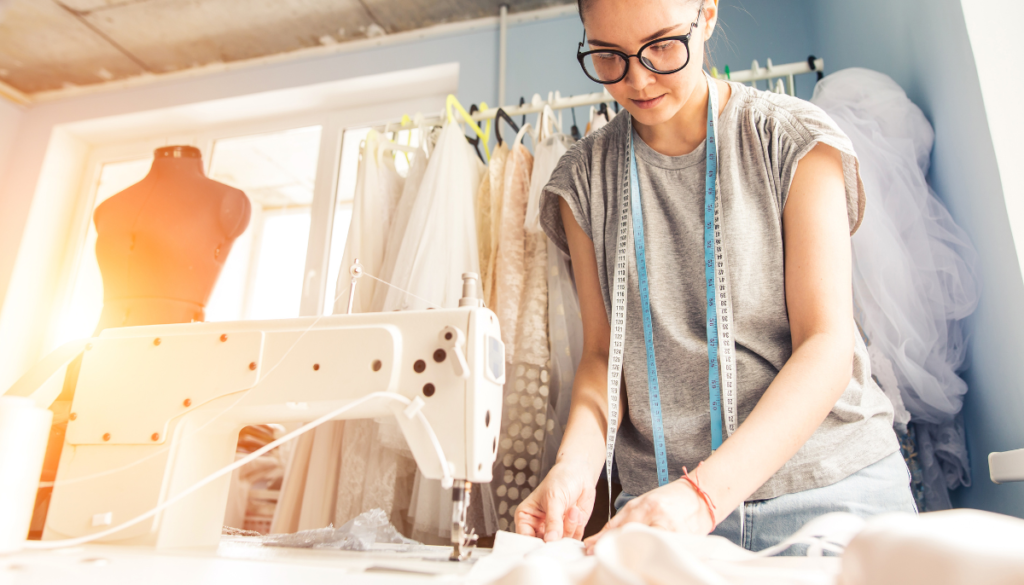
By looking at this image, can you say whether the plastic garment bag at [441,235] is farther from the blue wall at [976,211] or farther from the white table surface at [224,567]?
the blue wall at [976,211]

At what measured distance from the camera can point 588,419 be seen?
100 centimetres

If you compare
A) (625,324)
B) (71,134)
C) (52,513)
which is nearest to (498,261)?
(625,324)

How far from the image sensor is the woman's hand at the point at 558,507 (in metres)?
0.78

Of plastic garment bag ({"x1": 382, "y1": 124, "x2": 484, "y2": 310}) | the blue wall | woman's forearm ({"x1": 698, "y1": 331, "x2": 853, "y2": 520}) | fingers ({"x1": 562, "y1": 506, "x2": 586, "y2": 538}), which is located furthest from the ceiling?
fingers ({"x1": 562, "y1": 506, "x2": 586, "y2": 538})

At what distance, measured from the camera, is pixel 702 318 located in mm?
996

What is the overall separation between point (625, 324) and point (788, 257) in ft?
0.92

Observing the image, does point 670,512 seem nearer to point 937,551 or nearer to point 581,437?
point 581,437

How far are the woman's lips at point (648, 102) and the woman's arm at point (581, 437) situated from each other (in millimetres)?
281

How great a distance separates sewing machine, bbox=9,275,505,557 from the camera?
745mm

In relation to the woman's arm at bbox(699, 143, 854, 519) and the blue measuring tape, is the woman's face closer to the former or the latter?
the blue measuring tape

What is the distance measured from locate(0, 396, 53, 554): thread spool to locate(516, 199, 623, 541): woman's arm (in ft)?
1.79

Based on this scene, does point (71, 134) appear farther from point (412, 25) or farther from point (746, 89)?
point (746, 89)

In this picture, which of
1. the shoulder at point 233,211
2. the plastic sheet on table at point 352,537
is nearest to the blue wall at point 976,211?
the plastic sheet on table at point 352,537

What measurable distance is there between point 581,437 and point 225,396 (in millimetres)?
523
